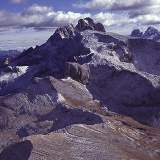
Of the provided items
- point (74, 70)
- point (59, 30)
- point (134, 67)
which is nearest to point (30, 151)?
point (74, 70)

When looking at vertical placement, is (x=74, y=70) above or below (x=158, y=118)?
above

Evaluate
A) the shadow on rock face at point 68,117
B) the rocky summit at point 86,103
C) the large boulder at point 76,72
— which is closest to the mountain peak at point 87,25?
the rocky summit at point 86,103

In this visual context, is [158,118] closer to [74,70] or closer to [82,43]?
[74,70]

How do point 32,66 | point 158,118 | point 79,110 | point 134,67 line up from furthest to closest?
Result: point 32,66, point 134,67, point 158,118, point 79,110

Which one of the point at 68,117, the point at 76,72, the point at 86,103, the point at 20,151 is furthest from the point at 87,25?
the point at 20,151

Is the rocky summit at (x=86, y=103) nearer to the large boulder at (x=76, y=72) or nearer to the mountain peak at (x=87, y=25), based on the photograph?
the large boulder at (x=76, y=72)

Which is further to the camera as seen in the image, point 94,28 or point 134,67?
point 94,28

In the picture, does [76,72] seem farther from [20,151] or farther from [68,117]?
[20,151]
